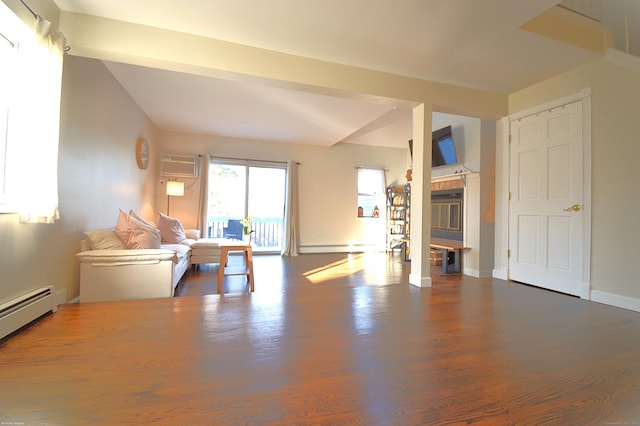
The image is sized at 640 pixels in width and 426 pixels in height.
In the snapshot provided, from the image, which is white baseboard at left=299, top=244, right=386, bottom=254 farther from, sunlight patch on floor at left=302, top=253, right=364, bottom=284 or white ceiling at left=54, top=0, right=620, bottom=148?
white ceiling at left=54, top=0, right=620, bottom=148

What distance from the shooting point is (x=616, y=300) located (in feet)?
9.46

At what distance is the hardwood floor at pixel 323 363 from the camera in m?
1.23

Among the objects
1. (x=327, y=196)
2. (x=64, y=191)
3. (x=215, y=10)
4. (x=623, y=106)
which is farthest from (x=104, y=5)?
(x=327, y=196)

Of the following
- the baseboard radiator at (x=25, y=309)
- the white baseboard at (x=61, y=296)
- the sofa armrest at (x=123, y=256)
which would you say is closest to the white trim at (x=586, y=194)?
the sofa armrest at (x=123, y=256)

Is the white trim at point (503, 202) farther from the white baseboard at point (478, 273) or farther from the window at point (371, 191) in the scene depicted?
the window at point (371, 191)

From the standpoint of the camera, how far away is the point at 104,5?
2352 millimetres

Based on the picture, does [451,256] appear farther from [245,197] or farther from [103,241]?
[103,241]

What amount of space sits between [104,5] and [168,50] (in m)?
0.51

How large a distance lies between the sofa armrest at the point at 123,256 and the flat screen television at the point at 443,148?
437 centimetres

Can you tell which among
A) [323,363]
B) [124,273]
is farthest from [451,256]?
[124,273]

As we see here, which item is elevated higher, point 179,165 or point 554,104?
point 554,104

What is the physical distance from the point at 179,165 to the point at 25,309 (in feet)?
14.9

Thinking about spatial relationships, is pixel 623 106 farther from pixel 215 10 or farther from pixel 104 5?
pixel 104 5

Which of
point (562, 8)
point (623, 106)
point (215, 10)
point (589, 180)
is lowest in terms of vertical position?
point (589, 180)
